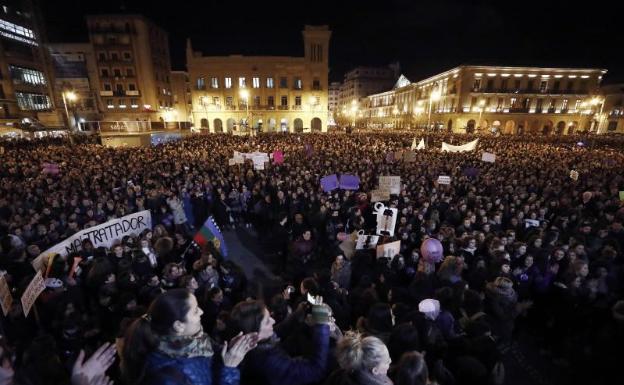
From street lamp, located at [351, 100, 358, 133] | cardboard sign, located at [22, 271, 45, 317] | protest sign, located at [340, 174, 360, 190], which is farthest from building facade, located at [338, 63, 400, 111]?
cardboard sign, located at [22, 271, 45, 317]

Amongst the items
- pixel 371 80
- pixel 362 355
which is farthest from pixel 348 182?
pixel 371 80

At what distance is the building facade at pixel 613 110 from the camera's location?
53.6m

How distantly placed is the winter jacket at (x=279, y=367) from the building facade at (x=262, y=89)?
2006 inches

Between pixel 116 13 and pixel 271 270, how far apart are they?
62500mm

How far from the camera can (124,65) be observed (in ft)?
173

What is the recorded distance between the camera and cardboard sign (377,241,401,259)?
6000 millimetres

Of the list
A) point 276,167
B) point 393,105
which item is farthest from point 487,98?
point 276,167

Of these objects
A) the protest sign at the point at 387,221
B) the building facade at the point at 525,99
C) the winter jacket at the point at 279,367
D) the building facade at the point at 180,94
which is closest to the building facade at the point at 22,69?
the building facade at the point at 180,94

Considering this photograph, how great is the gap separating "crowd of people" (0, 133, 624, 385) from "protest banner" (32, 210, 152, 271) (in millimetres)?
204

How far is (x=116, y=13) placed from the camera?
52.2m

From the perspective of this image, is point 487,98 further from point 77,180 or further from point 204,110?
point 77,180

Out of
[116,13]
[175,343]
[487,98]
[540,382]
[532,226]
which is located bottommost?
[540,382]

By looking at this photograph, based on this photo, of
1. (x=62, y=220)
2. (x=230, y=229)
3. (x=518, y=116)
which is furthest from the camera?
(x=518, y=116)

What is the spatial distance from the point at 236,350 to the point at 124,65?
63.2m
